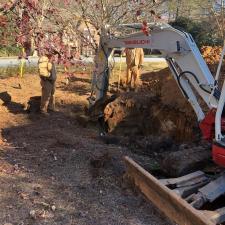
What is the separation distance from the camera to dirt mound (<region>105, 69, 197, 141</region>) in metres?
11.0

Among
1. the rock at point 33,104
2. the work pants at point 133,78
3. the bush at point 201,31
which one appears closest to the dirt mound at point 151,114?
the rock at point 33,104

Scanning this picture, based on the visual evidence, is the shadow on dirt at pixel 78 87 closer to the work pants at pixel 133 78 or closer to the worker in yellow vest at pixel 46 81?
the work pants at pixel 133 78

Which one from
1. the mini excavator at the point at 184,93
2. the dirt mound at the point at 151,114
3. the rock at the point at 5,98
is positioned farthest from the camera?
the rock at the point at 5,98

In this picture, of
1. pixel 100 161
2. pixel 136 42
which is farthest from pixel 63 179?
Result: pixel 136 42

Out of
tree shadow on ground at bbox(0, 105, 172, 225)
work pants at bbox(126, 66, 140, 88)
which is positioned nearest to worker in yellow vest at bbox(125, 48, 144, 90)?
work pants at bbox(126, 66, 140, 88)

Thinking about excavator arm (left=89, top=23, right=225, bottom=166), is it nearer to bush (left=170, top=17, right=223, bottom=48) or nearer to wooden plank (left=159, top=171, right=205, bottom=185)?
wooden plank (left=159, top=171, right=205, bottom=185)

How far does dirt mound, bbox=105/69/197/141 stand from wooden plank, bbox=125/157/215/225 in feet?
12.2

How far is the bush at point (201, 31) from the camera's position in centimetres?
2998

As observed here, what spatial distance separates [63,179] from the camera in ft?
24.6

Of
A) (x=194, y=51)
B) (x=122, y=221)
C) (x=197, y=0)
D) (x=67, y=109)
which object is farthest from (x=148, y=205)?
(x=197, y=0)

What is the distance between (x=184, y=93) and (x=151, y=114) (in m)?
3.36

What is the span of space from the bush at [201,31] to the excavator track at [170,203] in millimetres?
22756

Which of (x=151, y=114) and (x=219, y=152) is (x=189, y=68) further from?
(x=151, y=114)

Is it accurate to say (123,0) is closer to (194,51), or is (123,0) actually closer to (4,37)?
(194,51)
